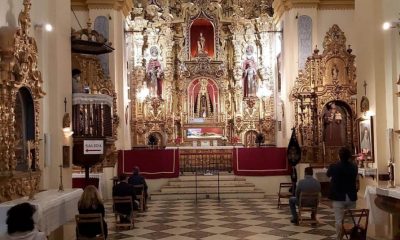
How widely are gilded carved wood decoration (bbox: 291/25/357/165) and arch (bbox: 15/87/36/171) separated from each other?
11483 millimetres

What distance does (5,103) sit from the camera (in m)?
8.76

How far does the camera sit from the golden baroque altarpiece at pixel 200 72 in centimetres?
2423

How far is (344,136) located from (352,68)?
8.38ft

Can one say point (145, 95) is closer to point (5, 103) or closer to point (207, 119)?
Result: point (207, 119)

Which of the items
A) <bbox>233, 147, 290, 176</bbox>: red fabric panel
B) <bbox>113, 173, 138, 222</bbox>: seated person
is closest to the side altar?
<bbox>233, 147, 290, 176</bbox>: red fabric panel

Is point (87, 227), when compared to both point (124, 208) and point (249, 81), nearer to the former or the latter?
point (124, 208)

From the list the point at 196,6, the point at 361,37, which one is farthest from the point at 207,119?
the point at 361,37

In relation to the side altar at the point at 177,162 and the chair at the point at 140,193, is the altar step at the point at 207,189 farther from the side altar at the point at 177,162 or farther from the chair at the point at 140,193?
the chair at the point at 140,193

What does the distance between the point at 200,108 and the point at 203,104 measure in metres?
0.24

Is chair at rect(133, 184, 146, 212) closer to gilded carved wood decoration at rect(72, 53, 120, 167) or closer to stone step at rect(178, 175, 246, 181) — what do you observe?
gilded carved wood decoration at rect(72, 53, 120, 167)

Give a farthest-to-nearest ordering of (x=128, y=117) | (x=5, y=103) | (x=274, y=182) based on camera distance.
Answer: (x=128, y=117) < (x=274, y=182) < (x=5, y=103)

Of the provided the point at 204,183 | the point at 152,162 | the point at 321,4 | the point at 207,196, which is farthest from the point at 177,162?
the point at 321,4

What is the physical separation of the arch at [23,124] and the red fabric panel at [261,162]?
31.6ft

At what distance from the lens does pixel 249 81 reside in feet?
80.5
